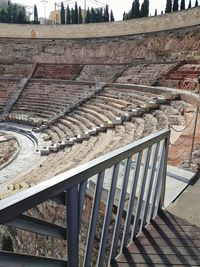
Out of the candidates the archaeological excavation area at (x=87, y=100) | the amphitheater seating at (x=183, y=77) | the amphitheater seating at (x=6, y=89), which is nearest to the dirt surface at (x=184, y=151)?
the archaeological excavation area at (x=87, y=100)

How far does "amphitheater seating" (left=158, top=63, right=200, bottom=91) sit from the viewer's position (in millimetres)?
16442

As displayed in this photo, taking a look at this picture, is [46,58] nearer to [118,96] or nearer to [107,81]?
[107,81]

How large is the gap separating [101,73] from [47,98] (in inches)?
200

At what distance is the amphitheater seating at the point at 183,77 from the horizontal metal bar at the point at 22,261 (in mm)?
15454

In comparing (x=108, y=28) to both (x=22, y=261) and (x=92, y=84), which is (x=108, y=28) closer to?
(x=92, y=84)

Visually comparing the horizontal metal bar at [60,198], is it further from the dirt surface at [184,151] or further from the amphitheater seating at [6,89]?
the amphitheater seating at [6,89]

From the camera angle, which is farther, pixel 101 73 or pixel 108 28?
pixel 108 28

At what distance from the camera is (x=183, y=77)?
699 inches

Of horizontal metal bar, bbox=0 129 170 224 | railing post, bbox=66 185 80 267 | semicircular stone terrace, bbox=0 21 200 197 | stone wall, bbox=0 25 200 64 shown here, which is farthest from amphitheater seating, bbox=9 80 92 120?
railing post, bbox=66 185 80 267

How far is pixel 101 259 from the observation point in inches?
81.9

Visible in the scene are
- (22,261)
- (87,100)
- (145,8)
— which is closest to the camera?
(22,261)

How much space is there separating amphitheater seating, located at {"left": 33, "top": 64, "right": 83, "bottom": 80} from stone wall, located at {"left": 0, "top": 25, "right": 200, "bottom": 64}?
95 cm

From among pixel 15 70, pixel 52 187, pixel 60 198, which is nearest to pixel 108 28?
pixel 15 70

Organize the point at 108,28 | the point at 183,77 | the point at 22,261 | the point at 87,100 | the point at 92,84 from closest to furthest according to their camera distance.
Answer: the point at 22,261, the point at 183,77, the point at 87,100, the point at 92,84, the point at 108,28
